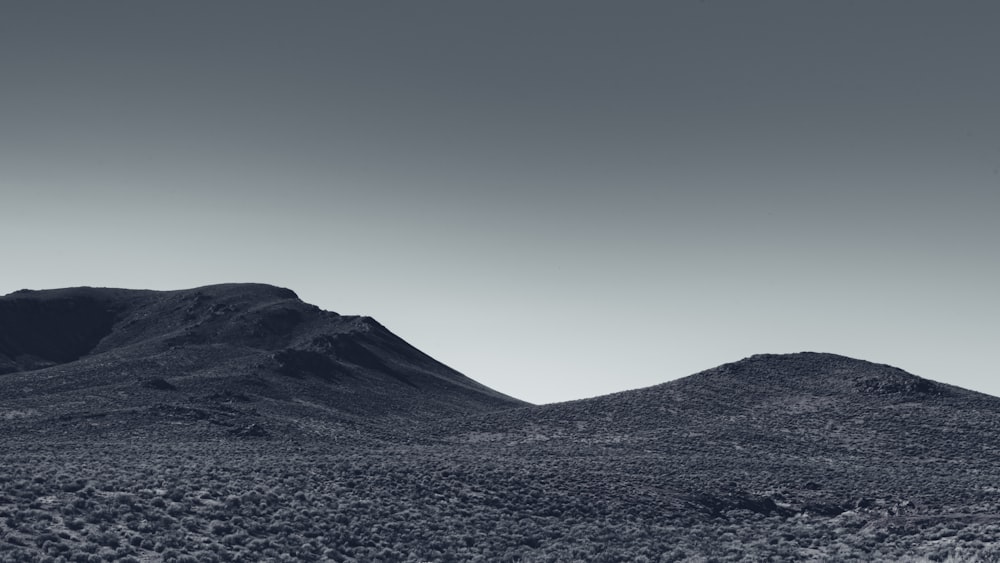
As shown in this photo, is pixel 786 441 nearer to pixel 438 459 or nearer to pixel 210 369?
pixel 438 459

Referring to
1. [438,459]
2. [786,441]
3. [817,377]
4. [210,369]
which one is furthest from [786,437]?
[210,369]

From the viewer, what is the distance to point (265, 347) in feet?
319

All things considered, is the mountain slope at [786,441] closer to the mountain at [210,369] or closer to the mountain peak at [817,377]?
the mountain peak at [817,377]

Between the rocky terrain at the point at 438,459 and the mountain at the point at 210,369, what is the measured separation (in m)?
0.39

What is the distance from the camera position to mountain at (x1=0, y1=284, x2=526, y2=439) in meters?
62.0

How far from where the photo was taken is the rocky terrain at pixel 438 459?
30188mm

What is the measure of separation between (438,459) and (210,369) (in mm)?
44531

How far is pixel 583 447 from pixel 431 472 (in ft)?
64.6

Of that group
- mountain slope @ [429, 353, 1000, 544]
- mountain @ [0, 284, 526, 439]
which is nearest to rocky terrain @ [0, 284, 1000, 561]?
mountain slope @ [429, 353, 1000, 544]

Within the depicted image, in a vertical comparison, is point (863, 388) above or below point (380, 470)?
above

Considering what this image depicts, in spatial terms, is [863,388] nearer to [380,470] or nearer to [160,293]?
[380,470]

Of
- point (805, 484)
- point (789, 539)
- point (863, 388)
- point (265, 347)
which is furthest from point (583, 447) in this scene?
point (265, 347)

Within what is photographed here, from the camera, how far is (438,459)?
46438 millimetres

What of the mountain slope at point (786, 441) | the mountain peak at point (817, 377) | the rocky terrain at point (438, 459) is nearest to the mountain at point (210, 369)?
the rocky terrain at point (438, 459)
